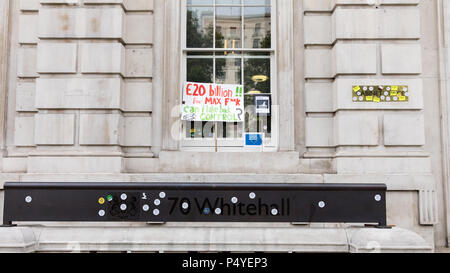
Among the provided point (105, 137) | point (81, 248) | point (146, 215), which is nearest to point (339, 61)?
point (105, 137)

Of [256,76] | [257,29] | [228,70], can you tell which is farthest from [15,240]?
[257,29]

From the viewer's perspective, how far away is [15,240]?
427 cm

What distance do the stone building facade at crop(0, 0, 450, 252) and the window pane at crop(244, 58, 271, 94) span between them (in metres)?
0.14

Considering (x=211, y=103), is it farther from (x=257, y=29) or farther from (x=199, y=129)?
(x=257, y=29)

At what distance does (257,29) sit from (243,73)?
946 mm

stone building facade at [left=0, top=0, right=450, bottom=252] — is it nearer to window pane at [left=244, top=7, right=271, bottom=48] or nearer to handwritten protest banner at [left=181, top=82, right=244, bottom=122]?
window pane at [left=244, top=7, right=271, bottom=48]

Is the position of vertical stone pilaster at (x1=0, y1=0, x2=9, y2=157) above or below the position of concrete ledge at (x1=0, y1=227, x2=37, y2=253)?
above

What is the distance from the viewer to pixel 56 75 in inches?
298

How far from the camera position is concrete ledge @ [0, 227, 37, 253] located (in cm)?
423

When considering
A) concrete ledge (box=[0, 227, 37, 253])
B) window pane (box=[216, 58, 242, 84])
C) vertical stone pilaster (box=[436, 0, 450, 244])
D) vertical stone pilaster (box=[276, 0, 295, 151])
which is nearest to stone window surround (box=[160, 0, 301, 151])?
vertical stone pilaster (box=[276, 0, 295, 151])

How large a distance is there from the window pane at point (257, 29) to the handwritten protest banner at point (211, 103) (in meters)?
1.07

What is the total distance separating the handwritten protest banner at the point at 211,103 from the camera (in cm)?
781

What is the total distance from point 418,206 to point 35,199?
601 cm
